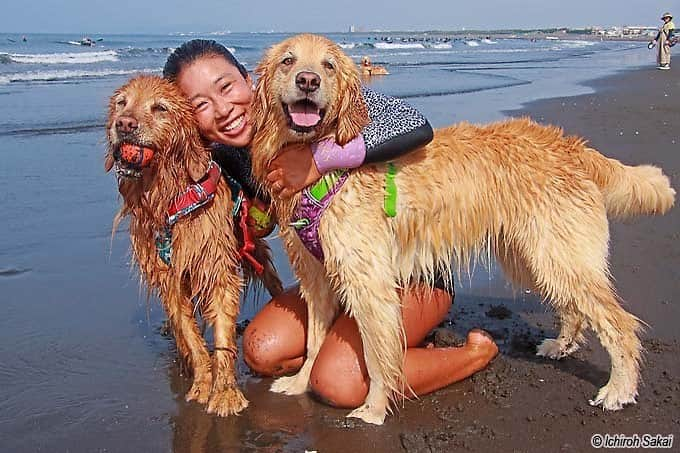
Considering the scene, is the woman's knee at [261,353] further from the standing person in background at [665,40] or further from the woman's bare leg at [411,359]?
the standing person in background at [665,40]

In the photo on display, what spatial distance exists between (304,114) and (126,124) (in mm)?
864

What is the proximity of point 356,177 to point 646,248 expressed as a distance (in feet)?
9.80

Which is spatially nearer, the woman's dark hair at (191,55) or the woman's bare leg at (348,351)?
the woman's bare leg at (348,351)

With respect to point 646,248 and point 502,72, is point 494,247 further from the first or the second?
point 502,72

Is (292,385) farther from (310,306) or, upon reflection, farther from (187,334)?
(187,334)

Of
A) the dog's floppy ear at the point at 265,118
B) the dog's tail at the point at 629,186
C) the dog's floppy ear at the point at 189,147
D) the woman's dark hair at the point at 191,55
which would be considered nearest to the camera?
the dog's floppy ear at the point at 265,118

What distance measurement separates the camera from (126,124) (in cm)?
333

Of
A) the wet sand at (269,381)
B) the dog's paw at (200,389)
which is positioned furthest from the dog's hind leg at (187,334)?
the wet sand at (269,381)

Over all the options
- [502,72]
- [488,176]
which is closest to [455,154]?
[488,176]

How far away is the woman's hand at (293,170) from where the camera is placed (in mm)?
3381

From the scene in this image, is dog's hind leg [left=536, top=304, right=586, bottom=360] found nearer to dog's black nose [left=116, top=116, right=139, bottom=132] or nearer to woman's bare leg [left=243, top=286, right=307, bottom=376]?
woman's bare leg [left=243, top=286, right=307, bottom=376]

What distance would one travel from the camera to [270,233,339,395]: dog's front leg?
3.75m

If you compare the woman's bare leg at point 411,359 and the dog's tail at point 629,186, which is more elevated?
the dog's tail at point 629,186

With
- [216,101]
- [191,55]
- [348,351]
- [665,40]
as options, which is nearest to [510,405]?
[348,351]
